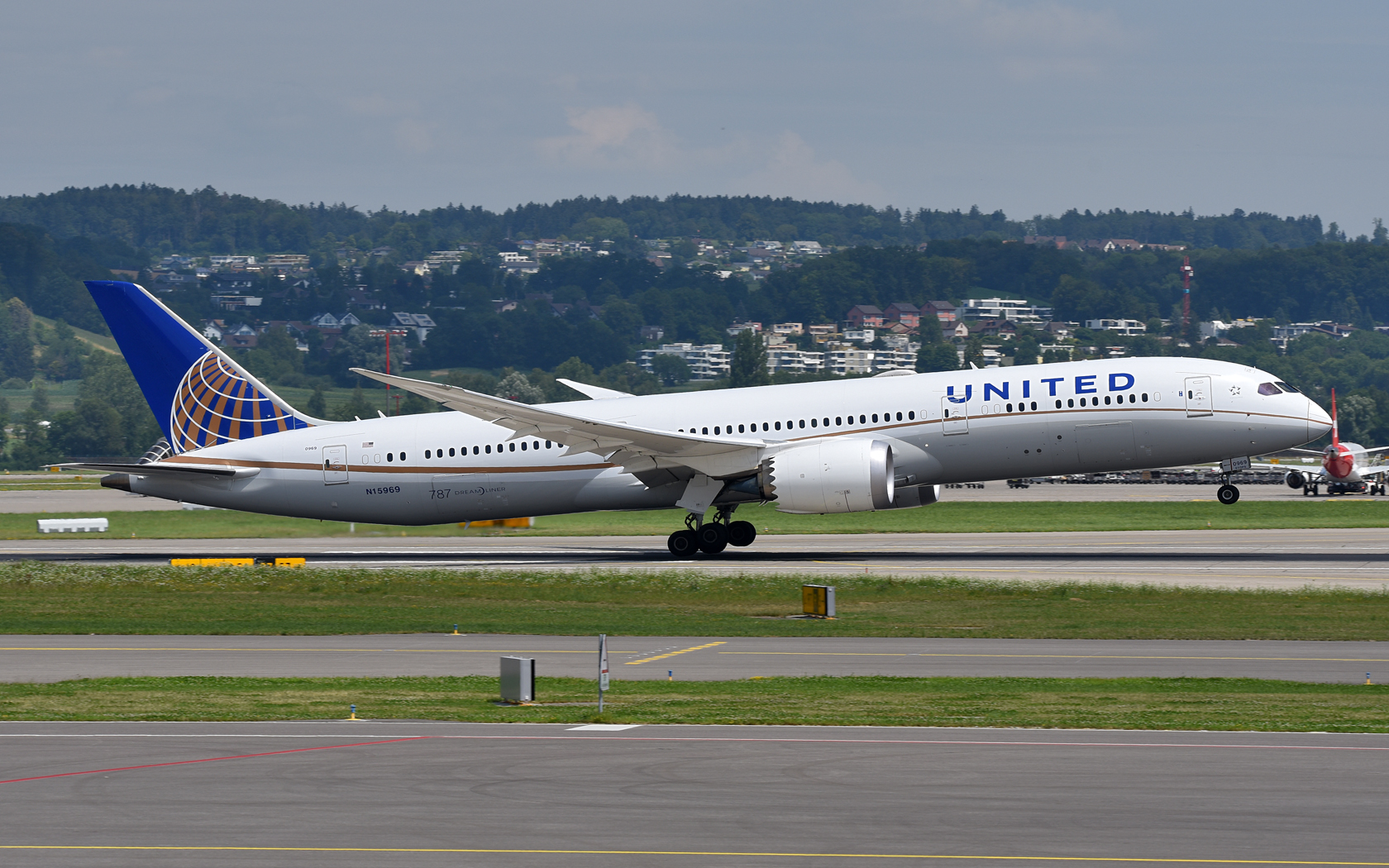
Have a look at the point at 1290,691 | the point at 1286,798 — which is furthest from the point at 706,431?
the point at 1286,798

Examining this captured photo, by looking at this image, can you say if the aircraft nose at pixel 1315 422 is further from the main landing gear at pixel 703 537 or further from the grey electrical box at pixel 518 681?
the grey electrical box at pixel 518 681

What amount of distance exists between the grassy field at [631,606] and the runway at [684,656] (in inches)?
42.9

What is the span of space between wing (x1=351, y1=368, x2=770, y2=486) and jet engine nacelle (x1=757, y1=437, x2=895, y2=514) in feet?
4.22

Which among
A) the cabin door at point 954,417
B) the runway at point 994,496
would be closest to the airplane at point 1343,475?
the runway at point 994,496

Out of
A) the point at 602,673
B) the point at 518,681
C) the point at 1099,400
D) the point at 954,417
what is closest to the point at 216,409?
the point at 954,417

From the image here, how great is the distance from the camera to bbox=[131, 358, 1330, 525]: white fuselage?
41.8 meters

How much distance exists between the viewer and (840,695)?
22266 millimetres

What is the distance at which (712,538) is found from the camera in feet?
146

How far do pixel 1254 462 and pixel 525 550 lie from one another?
270ft

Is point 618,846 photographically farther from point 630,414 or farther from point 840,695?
point 630,414

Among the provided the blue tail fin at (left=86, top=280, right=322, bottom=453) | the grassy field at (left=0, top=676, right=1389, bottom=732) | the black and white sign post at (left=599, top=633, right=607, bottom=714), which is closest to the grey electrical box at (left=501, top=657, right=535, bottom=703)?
the grassy field at (left=0, top=676, right=1389, bottom=732)

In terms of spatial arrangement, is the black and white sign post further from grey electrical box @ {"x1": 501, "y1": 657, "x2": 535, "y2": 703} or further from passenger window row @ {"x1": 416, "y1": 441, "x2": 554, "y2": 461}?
passenger window row @ {"x1": 416, "y1": 441, "x2": 554, "y2": 461}

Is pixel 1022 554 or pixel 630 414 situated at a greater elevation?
pixel 630 414

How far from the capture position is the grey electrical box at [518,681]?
21.4 metres
